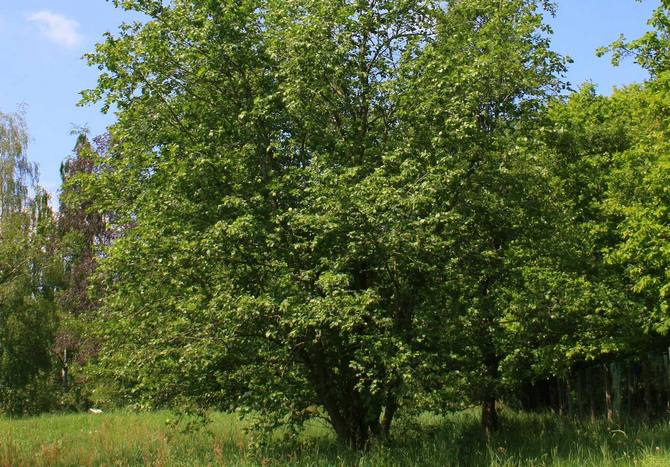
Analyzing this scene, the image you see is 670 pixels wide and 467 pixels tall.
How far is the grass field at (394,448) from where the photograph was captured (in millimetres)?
11078

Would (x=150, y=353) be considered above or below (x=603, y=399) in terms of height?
above

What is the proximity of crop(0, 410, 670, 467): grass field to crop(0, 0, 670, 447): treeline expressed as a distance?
0.75 meters

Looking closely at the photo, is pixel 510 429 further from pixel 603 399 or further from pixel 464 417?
pixel 603 399

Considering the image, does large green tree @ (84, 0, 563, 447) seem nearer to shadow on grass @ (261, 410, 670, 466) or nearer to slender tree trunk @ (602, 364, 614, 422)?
shadow on grass @ (261, 410, 670, 466)

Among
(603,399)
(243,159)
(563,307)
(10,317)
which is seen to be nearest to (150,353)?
(243,159)

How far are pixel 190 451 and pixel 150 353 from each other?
105 inches

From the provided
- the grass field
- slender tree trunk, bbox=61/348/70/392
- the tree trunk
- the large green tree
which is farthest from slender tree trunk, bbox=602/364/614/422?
slender tree trunk, bbox=61/348/70/392

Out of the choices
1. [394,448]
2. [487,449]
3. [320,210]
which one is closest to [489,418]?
[487,449]

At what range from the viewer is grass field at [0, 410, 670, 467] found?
11.1 metres

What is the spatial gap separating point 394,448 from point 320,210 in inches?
157

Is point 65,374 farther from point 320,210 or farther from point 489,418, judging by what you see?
point 320,210

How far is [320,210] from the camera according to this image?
460 inches

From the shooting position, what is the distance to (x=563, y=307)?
13.4 metres

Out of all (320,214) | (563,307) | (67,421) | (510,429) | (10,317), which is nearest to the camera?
(320,214)
